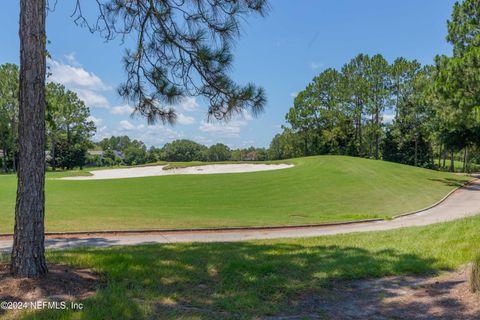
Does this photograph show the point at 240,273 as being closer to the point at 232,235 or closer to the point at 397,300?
the point at 397,300

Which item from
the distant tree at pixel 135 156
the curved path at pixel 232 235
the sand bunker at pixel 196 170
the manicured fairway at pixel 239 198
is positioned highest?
the distant tree at pixel 135 156

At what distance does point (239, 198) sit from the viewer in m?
16.2

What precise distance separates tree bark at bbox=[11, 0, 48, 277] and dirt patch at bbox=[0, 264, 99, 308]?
0.43ft

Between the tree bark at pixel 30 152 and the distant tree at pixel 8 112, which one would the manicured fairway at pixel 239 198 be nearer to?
the tree bark at pixel 30 152

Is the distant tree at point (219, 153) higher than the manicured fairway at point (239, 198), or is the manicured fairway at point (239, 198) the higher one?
the distant tree at point (219, 153)

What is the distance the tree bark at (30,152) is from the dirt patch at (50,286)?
5.2 inches

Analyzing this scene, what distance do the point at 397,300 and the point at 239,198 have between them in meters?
12.9

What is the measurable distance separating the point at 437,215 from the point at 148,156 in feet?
224

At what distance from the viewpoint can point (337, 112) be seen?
43562mm

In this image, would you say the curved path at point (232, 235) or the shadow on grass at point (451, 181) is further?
the shadow on grass at point (451, 181)

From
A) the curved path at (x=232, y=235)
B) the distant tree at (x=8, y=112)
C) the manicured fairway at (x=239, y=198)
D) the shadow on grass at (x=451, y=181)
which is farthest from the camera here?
the distant tree at (x=8, y=112)

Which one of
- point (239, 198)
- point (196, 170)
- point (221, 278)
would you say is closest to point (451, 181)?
point (239, 198)

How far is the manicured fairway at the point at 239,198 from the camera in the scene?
1145 cm

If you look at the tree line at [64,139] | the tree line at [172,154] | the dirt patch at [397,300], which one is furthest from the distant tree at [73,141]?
the dirt patch at [397,300]
